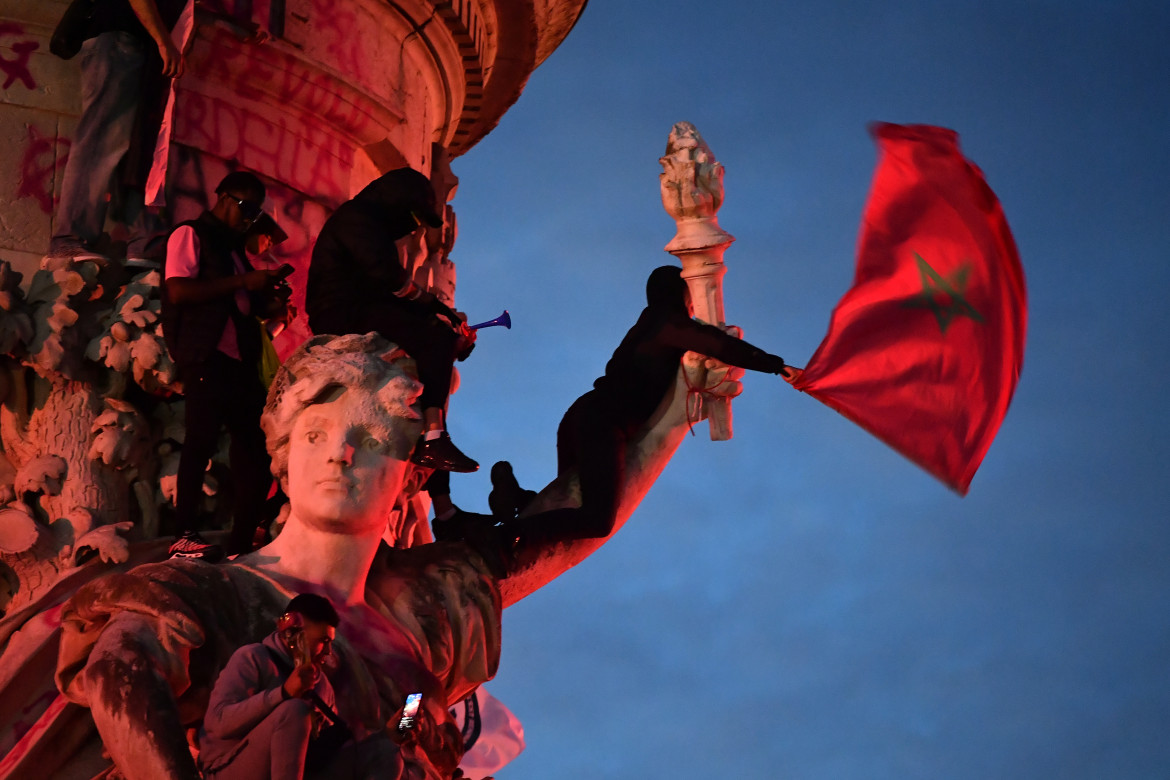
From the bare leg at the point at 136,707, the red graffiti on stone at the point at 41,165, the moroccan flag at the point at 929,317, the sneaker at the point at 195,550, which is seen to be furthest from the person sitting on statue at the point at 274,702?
the red graffiti on stone at the point at 41,165

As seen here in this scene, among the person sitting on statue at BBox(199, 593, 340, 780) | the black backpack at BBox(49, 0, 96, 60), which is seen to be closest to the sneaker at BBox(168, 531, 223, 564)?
the person sitting on statue at BBox(199, 593, 340, 780)

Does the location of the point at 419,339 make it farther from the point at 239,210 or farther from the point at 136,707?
the point at 136,707

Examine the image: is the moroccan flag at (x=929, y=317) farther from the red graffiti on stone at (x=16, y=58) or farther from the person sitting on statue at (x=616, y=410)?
the red graffiti on stone at (x=16, y=58)

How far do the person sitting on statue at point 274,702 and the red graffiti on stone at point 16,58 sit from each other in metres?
5.23

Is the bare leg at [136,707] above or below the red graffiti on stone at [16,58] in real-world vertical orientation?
below

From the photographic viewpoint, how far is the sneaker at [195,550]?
10969mm

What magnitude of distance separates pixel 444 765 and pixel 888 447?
133 inches

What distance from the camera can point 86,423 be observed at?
12.3 meters

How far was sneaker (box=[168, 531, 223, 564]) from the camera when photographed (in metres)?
11.0

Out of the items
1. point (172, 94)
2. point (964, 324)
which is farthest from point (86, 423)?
point (964, 324)

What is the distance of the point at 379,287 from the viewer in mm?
11984

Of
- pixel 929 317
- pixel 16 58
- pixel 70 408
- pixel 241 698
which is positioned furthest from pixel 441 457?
pixel 16 58

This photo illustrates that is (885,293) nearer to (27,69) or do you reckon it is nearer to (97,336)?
(97,336)

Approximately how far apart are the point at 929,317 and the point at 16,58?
5905 millimetres
